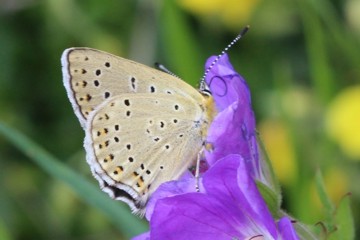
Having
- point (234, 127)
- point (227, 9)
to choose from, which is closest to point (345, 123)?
point (227, 9)

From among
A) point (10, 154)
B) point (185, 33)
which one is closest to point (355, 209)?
point (185, 33)

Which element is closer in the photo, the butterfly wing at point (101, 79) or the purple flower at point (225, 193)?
the purple flower at point (225, 193)

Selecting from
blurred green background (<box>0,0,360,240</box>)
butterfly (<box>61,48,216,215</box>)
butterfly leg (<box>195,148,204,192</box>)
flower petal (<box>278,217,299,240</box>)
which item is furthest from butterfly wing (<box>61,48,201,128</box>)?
blurred green background (<box>0,0,360,240</box>)

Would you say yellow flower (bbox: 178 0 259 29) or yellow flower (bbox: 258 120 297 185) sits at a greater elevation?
yellow flower (bbox: 178 0 259 29)

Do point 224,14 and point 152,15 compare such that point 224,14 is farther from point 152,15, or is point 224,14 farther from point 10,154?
point 10,154

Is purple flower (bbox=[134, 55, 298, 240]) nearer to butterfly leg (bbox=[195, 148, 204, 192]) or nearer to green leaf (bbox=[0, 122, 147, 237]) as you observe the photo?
butterfly leg (bbox=[195, 148, 204, 192])

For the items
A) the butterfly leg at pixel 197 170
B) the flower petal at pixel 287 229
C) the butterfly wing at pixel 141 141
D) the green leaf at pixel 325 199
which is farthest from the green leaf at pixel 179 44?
the flower petal at pixel 287 229

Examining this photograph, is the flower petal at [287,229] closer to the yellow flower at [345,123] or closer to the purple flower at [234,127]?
the purple flower at [234,127]
